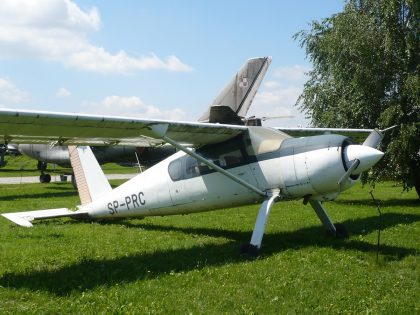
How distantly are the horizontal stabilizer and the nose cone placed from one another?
7292mm

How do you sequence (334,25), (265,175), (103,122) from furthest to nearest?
(334,25) → (265,175) → (103,122)

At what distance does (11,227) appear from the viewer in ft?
38.8

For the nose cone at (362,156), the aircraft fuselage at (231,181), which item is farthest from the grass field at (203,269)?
the nose cone at (362,156)

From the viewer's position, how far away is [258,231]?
8594 millimetres

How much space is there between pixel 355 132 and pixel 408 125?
15.2 ft

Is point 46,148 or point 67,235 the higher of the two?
point 46,148

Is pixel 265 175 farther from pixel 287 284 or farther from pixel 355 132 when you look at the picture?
pixel 355 132

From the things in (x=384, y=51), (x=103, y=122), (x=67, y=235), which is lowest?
(x=67, y=235)

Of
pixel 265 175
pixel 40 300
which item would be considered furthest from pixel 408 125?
pixel 40 300

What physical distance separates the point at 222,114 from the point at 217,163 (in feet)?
4.69

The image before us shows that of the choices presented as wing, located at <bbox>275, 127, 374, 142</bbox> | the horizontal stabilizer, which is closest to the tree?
wing, located at <bbox>275, 127, 374, 142</bbox>

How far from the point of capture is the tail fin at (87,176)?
41.4 ft

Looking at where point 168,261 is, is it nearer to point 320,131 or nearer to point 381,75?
point 320,131

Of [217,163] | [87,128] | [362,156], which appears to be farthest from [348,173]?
[87,128]
